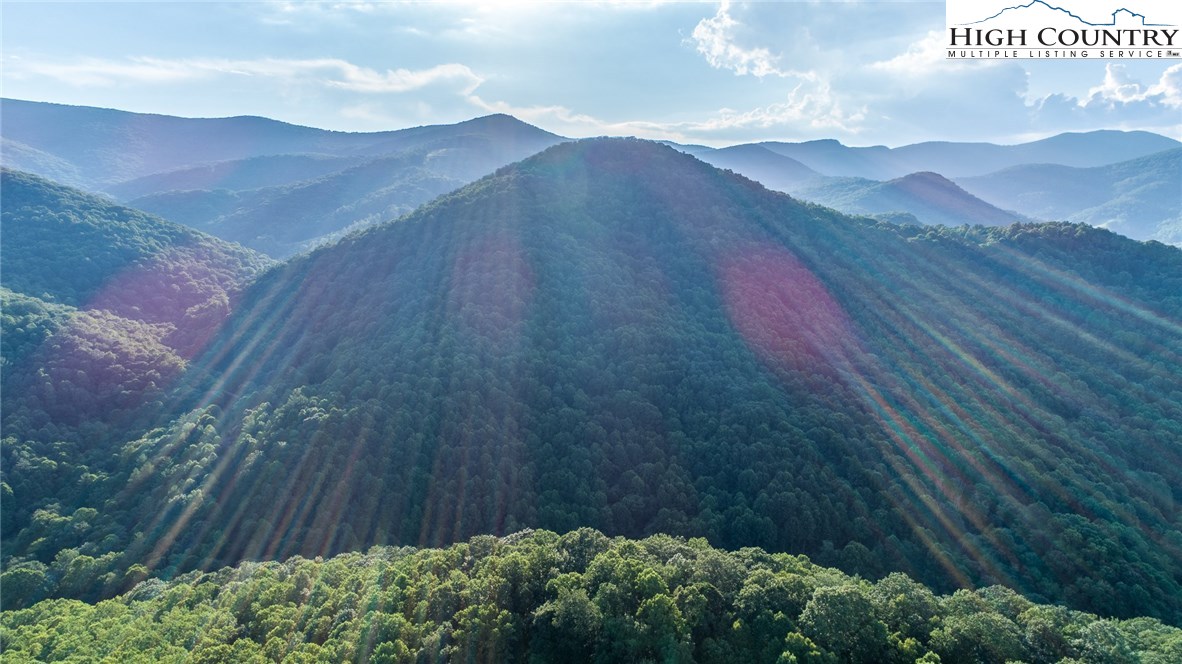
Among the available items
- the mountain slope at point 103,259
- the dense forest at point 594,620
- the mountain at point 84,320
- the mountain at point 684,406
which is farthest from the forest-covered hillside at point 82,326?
the dense forest at point 594,620

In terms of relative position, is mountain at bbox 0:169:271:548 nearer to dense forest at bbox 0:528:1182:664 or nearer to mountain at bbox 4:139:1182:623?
mountain at bbox 4:139:1182:623

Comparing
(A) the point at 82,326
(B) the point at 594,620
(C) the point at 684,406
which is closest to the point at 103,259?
(A) the point at 82,326

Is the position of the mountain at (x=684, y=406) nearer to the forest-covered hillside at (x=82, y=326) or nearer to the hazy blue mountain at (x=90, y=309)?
the forest-covered hillside at (x=82, y=326)

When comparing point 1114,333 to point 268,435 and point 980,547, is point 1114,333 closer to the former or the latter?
point 980,547

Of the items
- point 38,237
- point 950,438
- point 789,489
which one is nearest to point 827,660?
point 789,489

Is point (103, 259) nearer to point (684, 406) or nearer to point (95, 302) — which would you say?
point (95, 302)

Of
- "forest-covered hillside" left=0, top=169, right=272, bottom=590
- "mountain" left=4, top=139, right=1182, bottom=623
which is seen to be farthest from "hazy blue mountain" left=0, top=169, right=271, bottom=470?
"mountain" left=4, top=139, right=1182, bottom=623

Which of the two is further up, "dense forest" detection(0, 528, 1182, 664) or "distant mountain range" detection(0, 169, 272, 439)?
"distant mountain range" detection(0, 169, 272, 439)
